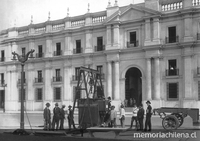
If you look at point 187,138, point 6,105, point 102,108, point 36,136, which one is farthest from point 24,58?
point 6,105

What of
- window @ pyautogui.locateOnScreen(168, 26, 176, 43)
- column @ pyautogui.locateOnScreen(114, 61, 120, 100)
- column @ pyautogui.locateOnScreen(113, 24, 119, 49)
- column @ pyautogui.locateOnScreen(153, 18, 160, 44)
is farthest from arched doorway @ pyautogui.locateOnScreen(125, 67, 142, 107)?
window @ pyautogui.locateOnScreen(168, 26, 176, 43)

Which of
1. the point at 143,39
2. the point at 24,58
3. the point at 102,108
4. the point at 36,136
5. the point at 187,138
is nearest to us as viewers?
the point at 187,138

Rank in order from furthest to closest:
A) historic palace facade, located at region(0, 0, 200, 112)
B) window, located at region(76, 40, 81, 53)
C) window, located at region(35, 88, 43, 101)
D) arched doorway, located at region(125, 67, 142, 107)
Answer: window, located at region(35, 88, 43, 101) < window, located at region(76, 40, 81, 53) < arched doorway, located at region(125, 67, 142, 107) < historic palace facade, located at region(0, 0, 200, 112)

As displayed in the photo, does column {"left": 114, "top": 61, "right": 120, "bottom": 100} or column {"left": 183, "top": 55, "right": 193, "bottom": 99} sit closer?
column {"left": 183, "top": 55, "right": 193, "bottom": 99}

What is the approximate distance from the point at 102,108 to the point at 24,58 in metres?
5.02

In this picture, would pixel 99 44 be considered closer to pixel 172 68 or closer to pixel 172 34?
pixel 172 34

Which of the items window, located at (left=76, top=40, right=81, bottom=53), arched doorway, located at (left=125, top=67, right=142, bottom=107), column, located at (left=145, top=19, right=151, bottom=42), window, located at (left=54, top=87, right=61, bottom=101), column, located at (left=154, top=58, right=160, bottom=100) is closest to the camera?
column, located at (left=154, top=58, right=160, bottom=100)

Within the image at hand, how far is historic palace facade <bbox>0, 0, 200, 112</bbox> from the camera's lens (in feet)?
82.7

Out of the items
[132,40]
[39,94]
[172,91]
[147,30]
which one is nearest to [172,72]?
[172,91]

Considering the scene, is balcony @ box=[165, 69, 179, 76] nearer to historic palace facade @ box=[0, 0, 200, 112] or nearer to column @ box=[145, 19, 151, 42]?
historic palace facade @ box=[0, 0, 200, 112]

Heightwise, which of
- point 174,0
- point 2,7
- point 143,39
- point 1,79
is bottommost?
point 1,79

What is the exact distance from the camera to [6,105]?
91.3 feet

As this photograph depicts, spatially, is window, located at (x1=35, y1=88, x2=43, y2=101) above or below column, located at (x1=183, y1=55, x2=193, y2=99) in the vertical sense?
below

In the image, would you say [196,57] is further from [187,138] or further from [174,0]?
[187,138]
